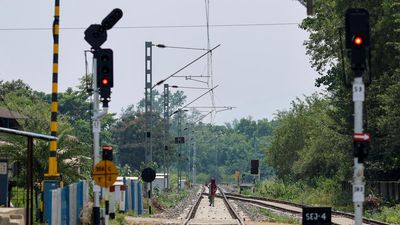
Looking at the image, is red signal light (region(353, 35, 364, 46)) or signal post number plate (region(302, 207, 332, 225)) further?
signal post number plate (region(302, 207, 332, 225))

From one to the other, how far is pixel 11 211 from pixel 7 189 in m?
4.72

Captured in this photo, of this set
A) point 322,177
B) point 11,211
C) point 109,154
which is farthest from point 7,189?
point 322,177

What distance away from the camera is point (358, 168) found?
57.5 ft

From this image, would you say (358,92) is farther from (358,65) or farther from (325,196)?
(325,196)

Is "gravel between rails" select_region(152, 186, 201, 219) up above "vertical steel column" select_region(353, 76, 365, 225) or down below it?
below

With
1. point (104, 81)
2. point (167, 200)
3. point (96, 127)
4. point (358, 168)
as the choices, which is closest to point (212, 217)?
point (96, 127)

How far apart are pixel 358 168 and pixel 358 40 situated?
7.37 feet

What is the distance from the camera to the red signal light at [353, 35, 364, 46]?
57.8 feet

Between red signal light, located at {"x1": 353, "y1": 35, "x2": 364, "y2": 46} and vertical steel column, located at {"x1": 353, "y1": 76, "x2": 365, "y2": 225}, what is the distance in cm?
60

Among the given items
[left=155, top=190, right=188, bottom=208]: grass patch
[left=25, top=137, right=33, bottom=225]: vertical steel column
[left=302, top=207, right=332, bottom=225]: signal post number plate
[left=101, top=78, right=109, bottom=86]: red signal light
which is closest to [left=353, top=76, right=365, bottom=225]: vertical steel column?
[left=302, top=207, right=332, bottom=225]: signal post number plate

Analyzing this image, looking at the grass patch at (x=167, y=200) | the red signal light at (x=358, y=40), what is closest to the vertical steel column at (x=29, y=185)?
the red signal light at (x=358, y=40)

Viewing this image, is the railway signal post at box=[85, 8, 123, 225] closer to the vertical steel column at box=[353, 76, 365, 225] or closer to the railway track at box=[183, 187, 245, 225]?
the vertical steel column at box=[353, 76, 365, 225]

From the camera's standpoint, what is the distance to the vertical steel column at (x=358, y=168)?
17.4 meters

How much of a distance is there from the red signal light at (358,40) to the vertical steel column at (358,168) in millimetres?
601
